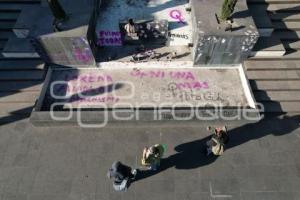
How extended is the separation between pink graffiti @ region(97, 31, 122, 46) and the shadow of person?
6879mm

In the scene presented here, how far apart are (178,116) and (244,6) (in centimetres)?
699

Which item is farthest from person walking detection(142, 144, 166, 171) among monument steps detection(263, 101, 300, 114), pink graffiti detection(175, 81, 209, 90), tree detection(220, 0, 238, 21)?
tree detection(220, 0, 238, 21)

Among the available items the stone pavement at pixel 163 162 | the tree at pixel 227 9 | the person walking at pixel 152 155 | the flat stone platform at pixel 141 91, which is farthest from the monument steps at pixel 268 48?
the person walking at pixel 152 155

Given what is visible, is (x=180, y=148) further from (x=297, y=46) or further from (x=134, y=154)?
(x=297, y=46)

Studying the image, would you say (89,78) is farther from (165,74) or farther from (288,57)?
(288,57)

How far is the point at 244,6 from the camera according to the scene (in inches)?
575

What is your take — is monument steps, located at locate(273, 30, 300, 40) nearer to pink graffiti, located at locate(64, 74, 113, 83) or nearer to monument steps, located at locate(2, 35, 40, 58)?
pink graffiti, located at locate(64, 74, 113, 83)

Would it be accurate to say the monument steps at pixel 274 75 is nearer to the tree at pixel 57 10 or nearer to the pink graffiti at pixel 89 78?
the pink graffiti at pixel 89 78

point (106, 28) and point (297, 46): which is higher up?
point (106, 28)

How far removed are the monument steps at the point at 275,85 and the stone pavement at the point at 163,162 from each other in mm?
1664

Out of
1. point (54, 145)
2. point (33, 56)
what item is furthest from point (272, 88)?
point (33, 56)

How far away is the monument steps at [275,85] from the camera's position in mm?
14523

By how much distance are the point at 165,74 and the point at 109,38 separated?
3.77 m

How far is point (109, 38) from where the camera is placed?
1540cm
